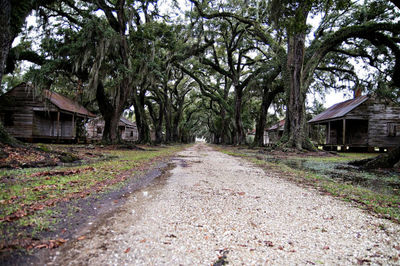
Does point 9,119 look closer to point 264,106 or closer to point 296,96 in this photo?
point 264,106

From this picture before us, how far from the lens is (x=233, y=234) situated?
1.84 meters

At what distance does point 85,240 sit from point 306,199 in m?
2.72

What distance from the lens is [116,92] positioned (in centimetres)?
1398

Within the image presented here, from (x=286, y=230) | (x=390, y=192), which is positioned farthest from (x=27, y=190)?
(x=390, y=192)

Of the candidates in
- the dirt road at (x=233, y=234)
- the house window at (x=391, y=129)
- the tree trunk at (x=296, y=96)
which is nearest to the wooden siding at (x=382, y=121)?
the house window at (x=391, y=129)

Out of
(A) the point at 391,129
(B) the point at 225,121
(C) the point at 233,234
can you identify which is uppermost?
(B) the point at 225,121

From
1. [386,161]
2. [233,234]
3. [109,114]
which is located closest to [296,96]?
[386,161]

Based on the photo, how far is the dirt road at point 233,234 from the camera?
4.83ft

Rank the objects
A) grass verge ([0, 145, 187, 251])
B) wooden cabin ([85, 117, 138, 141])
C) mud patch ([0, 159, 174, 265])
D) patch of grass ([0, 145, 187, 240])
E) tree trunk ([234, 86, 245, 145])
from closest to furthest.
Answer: mud patch ([0, 159, 174, 265]) → grass verge ([0, 145, 187, 251]) → patch of grass ([0, 145, 187, 240]) → tree trunk ([234, 86, 245, 145]) → wooden cabin ([85, 117, 138, 141])

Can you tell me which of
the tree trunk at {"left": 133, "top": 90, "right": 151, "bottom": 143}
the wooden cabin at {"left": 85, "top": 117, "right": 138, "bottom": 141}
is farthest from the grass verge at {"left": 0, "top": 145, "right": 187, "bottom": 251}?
the wooden cabin at {"left": 85, "top": 117, "right": 138, "bottom": 141}

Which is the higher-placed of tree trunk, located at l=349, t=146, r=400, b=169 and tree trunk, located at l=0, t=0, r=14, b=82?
tree trunk, located at l=0, t=0, r=14, b=82

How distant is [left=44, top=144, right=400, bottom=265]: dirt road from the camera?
1.47 m

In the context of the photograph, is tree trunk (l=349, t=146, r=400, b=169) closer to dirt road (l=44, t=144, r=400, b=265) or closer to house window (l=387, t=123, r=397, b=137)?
dirt road (l=44, t=144, r=400, b=265)

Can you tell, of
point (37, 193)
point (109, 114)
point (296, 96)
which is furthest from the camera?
point (109, 114)
